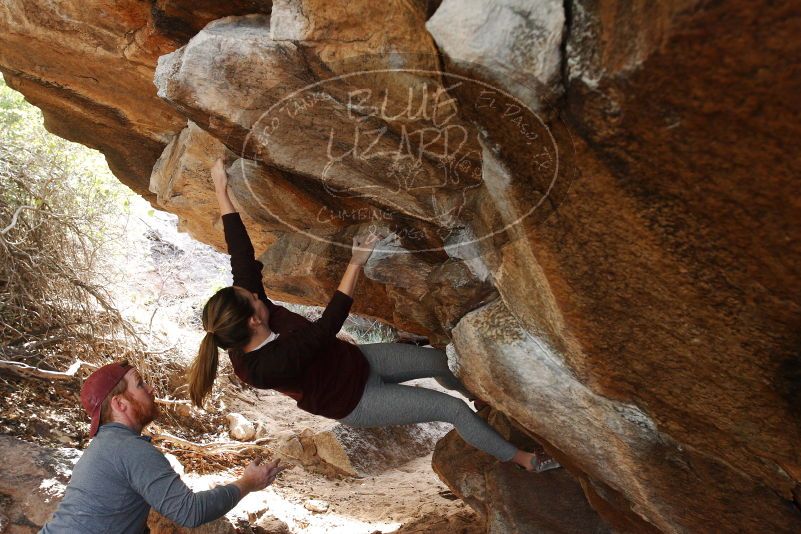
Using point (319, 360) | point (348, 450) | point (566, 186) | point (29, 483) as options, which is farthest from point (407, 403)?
point (348, 450)

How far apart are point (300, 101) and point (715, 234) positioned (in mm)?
1852

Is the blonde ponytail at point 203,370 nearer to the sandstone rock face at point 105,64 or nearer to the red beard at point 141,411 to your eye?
the red beard at point 141,411

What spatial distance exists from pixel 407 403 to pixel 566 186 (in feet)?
5.62

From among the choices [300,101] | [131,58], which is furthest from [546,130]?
[131,58]

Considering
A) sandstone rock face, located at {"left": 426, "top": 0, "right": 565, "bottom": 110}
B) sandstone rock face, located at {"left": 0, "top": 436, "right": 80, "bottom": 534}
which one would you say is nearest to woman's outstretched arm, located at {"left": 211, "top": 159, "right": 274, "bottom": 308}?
sandstone rock face, located at {"left": 426, "top": 0, "right": 565, "bottom": 110}

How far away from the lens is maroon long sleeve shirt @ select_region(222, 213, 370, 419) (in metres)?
2.92

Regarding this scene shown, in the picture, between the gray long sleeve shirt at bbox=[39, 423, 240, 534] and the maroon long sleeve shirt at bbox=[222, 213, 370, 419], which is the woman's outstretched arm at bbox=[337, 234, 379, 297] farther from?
the gray long sleeve shirt at bbox=[39, 423, 240, 534]

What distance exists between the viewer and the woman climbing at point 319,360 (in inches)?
115

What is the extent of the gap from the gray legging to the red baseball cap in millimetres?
1130

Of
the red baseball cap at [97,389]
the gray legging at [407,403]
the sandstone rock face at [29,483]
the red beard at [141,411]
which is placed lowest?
the sandstone rock face at [29,483]

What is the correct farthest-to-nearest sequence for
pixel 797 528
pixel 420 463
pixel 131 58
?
pixel 420 463 < pixel 131 58 < pixel 797 528

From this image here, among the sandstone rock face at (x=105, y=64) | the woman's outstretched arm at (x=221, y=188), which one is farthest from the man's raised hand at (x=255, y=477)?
the sandstone rock face at (x=105, y=64)

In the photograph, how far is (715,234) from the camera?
6.02 feet

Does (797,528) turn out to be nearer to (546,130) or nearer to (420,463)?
(546,130)
